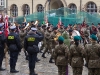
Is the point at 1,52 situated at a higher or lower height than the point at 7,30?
lower

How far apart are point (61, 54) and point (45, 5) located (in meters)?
31.6

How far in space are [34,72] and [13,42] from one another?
1.62 metres

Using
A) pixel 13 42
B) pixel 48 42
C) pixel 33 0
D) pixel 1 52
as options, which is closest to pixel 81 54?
pixel 13 42

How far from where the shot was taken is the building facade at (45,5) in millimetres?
38875

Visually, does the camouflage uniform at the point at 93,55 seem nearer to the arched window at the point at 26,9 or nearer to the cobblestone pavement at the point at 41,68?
the cobblestone pavement at the point at 41,68

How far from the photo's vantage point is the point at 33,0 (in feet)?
144

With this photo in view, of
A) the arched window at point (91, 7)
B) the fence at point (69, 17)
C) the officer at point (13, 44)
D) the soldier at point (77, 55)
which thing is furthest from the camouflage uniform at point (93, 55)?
the arched window at point (91, 7)

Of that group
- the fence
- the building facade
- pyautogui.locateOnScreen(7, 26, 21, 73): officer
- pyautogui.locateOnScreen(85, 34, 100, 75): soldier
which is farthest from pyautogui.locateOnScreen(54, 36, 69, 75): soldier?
the building facade

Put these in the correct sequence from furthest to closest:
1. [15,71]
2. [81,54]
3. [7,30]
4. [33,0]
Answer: [33,0], [7,30], [15,71], [81,54]

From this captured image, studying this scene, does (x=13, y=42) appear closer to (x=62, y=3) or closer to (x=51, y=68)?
(x=51, y=68)

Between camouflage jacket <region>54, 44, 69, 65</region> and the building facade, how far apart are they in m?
27.4

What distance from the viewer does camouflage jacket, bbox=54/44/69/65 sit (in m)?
10.9

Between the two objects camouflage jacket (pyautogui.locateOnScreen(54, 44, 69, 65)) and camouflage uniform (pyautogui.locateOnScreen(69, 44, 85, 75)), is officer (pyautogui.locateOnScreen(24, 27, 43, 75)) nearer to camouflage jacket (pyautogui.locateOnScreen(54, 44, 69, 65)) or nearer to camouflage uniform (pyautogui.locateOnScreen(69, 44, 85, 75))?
camouflage jacket (pyautogui.locateOnScreen(54, 44, 69, 65))

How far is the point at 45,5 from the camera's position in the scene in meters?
42.3
